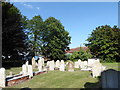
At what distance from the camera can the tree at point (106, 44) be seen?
105 ft

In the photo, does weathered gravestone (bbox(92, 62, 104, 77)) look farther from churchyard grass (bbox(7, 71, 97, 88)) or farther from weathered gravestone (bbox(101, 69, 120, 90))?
weathered gravestone (bbox(101, 69, 120, 90))

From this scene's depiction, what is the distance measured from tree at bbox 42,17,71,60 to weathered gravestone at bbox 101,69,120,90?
30.8 meters

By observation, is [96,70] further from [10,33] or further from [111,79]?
[10,33]

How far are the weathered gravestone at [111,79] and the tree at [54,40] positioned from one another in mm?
30827

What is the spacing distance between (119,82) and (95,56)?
31.8 m

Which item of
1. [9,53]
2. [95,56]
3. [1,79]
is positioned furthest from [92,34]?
[1,79]

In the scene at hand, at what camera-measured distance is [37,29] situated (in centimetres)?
3781

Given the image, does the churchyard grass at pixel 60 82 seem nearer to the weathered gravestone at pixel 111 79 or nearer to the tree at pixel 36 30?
the weathered gravestone at pixel 111 79

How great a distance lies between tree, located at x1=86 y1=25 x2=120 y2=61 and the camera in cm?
3203

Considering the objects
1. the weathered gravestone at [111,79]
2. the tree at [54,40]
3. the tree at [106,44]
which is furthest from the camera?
the tree at [54,40]

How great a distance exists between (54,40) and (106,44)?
14373mm

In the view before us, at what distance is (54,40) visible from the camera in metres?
37.5

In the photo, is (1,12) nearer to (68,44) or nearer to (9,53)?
(9,53)

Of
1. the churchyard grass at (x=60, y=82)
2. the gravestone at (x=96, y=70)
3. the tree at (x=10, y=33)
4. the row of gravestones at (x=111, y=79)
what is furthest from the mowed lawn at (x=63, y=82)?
the tree at (x=10, y=33)
